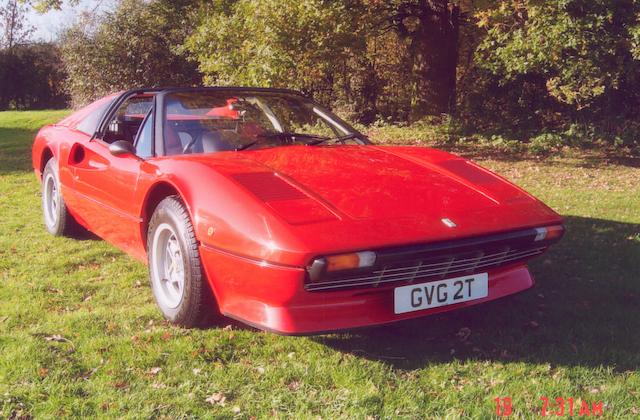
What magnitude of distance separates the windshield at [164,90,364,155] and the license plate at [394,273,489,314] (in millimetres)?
1453

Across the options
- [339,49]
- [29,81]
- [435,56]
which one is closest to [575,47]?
[435,56]

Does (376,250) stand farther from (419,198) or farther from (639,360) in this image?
(639,360)

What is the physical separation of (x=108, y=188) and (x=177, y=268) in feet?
3.16

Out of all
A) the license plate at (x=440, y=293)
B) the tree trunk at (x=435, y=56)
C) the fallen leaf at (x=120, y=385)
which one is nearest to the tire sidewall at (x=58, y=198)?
the fallen leaf at (x=120, y=385)

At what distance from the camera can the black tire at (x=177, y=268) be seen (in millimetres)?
2893

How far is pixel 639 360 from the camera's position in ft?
9.05

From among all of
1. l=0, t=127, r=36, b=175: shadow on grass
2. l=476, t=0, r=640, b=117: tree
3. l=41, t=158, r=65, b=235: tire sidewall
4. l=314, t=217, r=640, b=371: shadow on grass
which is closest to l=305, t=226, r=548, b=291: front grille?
l=314, t=217, r=640, b=371: shadow on grass

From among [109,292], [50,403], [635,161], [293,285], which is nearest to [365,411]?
[293,285]

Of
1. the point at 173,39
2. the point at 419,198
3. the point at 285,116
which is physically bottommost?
the point at 419,198

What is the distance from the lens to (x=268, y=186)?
2.84m

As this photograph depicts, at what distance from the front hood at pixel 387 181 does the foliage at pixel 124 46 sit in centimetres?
1676

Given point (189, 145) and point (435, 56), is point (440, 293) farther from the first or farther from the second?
point (435, 56)

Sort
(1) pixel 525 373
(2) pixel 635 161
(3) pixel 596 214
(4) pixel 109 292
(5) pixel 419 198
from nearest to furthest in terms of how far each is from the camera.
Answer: (1) pixel 525 373, (5) pixel 419 198, (4) pixel 109 292, (3) pixel 596 214, (2) pixel 635 161

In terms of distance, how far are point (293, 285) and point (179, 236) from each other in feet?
2.56
